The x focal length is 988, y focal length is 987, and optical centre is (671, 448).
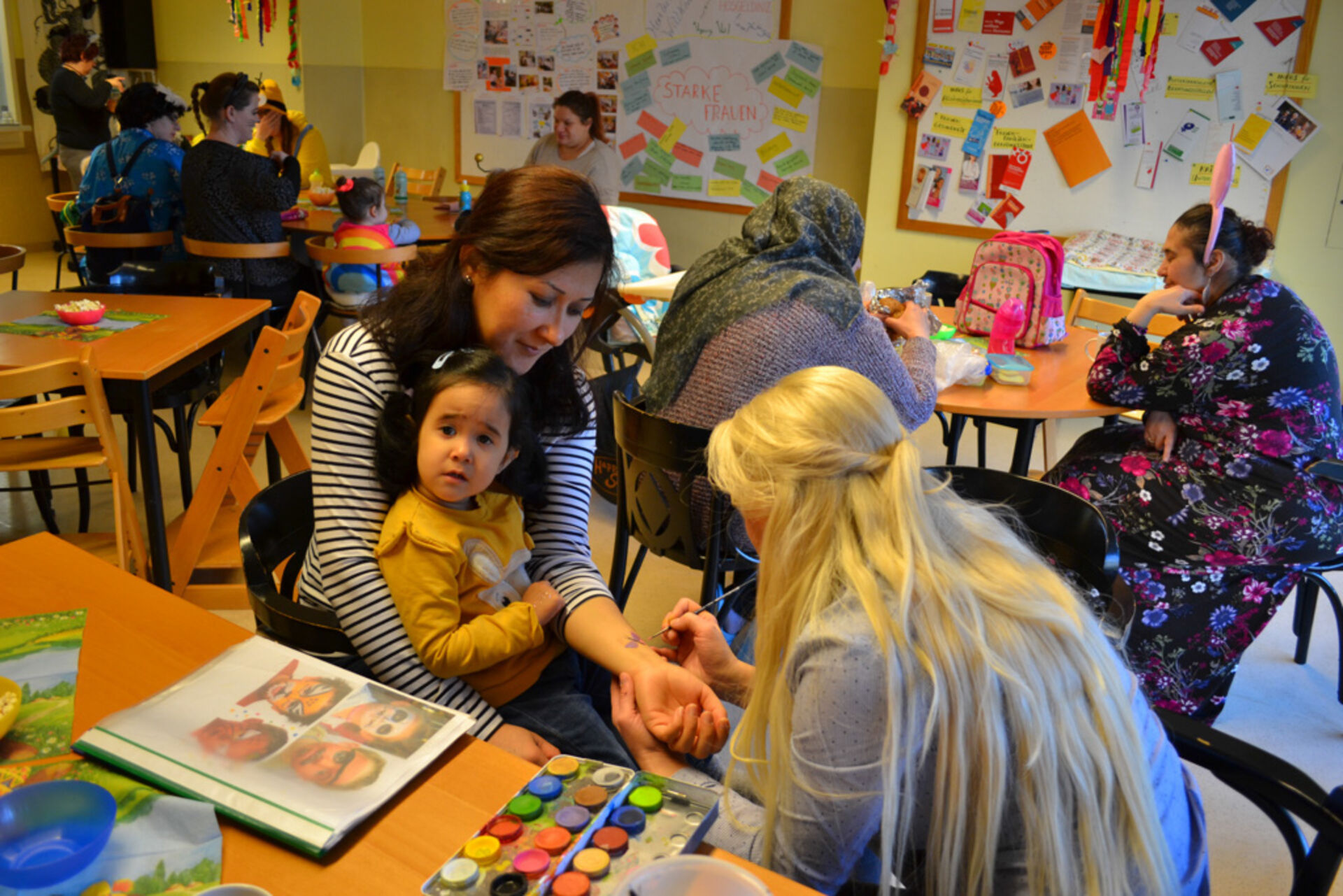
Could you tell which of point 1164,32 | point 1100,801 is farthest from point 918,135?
point 1100,801

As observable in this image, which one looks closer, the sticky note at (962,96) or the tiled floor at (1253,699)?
the tiled floor at (1253,699)

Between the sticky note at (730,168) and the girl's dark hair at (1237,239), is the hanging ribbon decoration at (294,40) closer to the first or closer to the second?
the sticky note at (730,168)

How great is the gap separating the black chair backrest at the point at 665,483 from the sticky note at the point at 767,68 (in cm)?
400

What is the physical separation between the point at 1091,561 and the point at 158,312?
8.57ft

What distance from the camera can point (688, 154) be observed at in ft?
19.8

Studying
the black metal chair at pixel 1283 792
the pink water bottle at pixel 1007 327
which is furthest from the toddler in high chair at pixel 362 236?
the black metal chair at pixel 1283 792

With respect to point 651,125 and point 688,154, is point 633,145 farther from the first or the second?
point 688,154

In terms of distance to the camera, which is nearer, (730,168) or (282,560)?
(282,560)

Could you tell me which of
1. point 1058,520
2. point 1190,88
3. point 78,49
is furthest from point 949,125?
point 78,49

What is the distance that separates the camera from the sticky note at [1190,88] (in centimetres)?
443

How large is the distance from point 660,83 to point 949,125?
6.24 ft

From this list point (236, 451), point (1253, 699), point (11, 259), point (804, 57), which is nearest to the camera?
point (236, 451)

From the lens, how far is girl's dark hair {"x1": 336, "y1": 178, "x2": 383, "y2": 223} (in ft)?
13.3

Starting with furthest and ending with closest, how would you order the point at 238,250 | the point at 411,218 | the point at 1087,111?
the point at 411,218, the point at 1087,111, the point at 238,250
